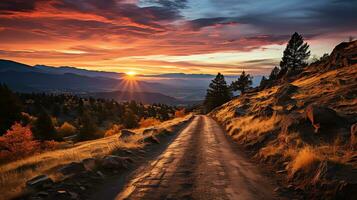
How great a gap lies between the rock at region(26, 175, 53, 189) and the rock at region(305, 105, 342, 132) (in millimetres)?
13681

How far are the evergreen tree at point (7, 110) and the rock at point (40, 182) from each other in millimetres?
39447

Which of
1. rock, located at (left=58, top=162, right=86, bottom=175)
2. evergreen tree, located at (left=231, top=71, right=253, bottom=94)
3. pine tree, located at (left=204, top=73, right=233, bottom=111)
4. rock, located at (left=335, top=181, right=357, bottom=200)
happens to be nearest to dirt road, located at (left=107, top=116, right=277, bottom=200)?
rock, located at (left=335, top=181, right=357, bottom=200)

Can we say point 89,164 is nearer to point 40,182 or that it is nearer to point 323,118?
point 40,182

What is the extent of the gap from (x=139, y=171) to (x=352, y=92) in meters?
17.6

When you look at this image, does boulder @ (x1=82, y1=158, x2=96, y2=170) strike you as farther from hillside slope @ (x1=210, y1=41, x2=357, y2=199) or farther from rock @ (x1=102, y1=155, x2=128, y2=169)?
hillside slope @ (x1=210, y1=41, x2=357, y2=199)

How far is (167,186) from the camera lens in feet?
33.9

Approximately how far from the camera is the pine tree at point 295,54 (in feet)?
226

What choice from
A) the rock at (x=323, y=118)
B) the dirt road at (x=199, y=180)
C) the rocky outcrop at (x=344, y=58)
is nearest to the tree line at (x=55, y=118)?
the dirt road at (x=199, y=180)

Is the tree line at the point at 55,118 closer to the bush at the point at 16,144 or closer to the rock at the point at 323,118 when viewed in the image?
the bush at the point at 16,144

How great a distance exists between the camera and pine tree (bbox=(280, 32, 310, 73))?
226 feet

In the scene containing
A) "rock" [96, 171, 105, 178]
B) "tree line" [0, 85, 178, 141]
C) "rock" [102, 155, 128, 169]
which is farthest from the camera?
"tree line" [0, 85, 178, 141]

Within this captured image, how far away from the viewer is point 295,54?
234 feet

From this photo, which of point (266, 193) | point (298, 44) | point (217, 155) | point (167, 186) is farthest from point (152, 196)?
point (298, 44)

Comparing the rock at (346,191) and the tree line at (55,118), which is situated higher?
the rock at (346,191)
